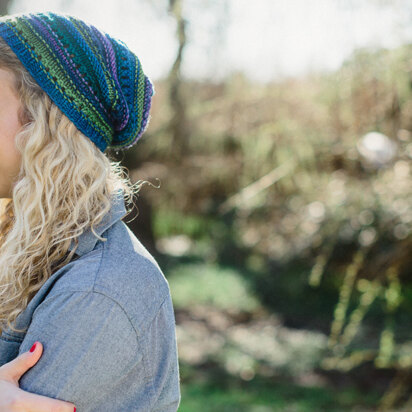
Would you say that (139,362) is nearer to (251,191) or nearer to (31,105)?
(31,105)

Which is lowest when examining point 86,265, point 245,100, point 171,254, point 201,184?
point 171,254

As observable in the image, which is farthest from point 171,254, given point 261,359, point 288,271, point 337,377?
point 337,377

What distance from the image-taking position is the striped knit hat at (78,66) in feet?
3.40

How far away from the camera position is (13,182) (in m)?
1.12

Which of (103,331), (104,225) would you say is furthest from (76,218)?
(103,331)

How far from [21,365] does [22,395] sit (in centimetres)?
5

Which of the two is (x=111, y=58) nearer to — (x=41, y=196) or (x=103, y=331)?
(x=41, y=196)

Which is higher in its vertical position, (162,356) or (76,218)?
(76,218)

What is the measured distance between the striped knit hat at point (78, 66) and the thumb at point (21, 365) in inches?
16.7

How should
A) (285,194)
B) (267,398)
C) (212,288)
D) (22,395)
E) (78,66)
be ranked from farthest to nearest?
1. (212,288)
2. (267,398)
3. (285,194)
4. (78,66)
5. (22,395)

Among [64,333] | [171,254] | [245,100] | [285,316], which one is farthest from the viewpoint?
[171,254]

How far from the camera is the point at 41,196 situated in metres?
1.07

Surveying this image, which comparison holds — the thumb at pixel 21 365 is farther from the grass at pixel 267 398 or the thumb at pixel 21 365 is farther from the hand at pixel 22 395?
the grass at pixel 267 398

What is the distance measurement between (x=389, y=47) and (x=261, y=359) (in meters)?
4.50
